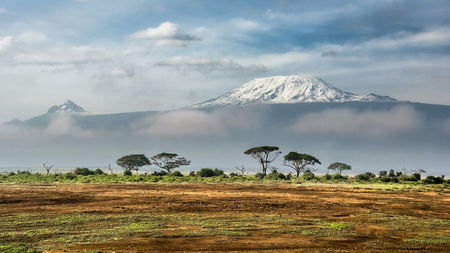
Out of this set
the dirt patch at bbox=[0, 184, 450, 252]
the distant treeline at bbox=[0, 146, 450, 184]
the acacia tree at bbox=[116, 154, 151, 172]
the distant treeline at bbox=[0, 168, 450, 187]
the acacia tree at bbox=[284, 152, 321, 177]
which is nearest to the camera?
the dirt patch at bbox=[0, 184, 450, 252]

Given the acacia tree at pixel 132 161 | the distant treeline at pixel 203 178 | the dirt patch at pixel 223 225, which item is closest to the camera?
the dirt patch at pixel 223 225

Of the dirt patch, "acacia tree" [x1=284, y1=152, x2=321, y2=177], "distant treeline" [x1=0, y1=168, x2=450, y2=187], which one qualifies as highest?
"acacia tree" [x1=284, y1=152, x2=321, y2=177]

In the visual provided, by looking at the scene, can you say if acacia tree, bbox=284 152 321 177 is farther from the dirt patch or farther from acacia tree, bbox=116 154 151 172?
the dirt patch

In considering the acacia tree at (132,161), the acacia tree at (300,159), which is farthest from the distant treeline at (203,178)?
the acacia tree at (132,161)

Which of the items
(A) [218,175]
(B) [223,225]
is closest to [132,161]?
(A) [218,175]

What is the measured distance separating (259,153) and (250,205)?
288ft

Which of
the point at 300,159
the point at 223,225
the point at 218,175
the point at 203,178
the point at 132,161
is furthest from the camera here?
the point at 132,161

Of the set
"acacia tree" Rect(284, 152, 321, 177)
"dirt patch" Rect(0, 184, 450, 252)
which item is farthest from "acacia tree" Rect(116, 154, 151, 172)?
"dirt patch" Rect(0, 184, 450, 252)

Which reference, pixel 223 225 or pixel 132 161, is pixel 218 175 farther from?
pixel 223 225

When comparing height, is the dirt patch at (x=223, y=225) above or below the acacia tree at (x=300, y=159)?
below

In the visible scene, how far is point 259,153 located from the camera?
405 feet

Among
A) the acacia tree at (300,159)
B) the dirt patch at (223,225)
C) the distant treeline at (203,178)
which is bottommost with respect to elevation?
the dirt patch at (223,225)

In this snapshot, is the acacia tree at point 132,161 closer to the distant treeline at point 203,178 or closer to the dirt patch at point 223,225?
the distant treeline at point 203,178

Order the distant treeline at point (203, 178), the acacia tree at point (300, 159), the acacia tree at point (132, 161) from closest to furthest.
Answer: the distant treeline at point (203, 178) → the acacia tree at point (300, 159) → the acacia tree at point (132, 161)
